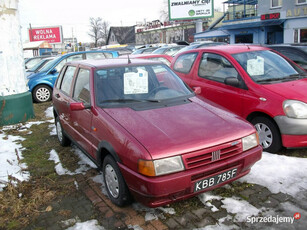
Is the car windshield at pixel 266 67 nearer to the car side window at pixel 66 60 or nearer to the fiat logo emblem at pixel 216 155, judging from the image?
the fiat logo emblem at pixel 216 155

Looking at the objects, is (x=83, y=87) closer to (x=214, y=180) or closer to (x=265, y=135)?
(x=214, y=180)

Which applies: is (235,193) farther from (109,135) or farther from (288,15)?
(288,15)

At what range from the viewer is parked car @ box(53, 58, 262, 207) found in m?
2.80

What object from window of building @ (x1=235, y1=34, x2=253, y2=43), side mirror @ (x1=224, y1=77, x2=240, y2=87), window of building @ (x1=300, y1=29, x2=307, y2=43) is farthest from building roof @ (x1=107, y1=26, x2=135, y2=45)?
side mirror @ (x1=224, y1=77, x2=240, y2=87)

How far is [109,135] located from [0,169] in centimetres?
228

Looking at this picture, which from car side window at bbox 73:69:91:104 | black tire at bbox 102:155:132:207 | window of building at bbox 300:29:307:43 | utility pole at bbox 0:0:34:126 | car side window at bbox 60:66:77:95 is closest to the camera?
black tire at bbox 102:155:132:207

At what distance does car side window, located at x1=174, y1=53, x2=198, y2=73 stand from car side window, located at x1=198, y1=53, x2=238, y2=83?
303mm

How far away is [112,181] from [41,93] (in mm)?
8230

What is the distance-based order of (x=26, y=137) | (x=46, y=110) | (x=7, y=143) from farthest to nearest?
(x=46, y=110) → (x=26, y=137) → (x=7, y=143)

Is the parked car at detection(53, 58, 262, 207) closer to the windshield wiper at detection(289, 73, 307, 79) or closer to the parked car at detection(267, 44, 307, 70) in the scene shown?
the windshield wiper at detection(289, 73, 307, 79)

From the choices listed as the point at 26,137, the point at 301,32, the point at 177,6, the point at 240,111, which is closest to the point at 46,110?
the point at 26,137

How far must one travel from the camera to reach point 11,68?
7004 mm

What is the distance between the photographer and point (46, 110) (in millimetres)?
9102

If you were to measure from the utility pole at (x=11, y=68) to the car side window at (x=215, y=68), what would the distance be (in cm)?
439
